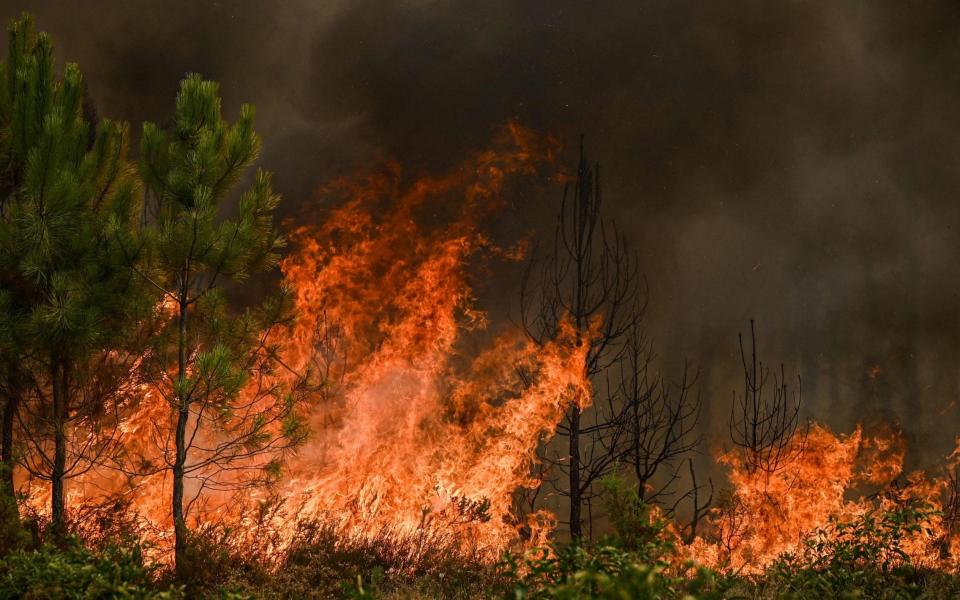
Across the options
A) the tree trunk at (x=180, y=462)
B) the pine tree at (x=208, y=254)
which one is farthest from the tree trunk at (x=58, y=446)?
the tree trunk at (x=180, y=462)

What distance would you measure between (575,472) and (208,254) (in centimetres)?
629

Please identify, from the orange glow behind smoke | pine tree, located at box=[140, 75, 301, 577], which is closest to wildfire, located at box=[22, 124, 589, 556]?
pine tree, located at box=[140, 75, 301, 577]

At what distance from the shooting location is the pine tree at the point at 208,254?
7438 millimetres

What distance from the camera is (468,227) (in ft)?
40.7

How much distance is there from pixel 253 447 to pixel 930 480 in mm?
12247

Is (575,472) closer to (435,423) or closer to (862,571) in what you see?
(435,423)

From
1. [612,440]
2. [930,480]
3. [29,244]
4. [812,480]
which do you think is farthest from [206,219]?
[930,480]

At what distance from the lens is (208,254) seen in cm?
756

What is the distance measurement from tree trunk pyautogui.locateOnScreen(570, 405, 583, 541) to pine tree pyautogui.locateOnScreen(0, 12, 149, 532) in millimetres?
6303

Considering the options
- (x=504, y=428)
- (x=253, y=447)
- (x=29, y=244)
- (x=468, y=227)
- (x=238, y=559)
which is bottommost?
(x=238, y=559)

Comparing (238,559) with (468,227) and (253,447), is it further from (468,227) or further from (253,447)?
(468,227)

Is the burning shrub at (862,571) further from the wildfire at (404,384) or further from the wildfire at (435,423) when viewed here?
the wildfire at (404,384)

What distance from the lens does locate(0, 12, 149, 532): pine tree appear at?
7.24 meters

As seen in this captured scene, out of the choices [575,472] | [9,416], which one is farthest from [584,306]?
[9,416]
